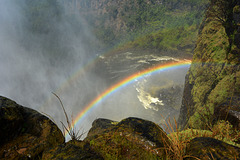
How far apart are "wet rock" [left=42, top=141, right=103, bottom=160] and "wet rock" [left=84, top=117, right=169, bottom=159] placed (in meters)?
0.17

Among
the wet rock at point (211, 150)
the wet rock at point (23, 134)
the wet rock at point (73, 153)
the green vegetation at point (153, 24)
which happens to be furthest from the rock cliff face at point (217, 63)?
the green vegetation at point (153, 24)

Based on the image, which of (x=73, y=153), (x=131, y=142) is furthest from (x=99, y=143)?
(x=131, y=142)

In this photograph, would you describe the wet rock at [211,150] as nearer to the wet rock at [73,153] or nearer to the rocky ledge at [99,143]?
the rocky ledge at [99,143]

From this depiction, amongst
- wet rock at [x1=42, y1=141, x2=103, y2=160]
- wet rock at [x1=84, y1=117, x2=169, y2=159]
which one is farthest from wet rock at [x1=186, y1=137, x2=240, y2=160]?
wet rock at [x1=42, y1=141, x2=103, y2=160]

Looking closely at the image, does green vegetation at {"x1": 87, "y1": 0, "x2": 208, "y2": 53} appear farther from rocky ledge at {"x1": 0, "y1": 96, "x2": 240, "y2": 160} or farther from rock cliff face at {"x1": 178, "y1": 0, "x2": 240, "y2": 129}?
rocky ledge at {"x1": 0, "y1": 96, "x2": 240, "y2": 160}

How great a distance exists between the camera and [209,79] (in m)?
14.5

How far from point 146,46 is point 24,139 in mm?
112674

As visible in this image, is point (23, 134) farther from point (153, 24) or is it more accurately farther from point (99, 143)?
point (153, 24)

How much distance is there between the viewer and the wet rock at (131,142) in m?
2.75

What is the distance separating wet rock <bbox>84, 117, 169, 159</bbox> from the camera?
275 cm

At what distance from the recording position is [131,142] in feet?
9.78

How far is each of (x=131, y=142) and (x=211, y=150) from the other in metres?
1.46

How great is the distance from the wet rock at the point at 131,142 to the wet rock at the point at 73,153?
0.17m

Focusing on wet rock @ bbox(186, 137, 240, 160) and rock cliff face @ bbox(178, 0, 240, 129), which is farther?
rock cliff face @ bbox(178, 0, 240, 129)
